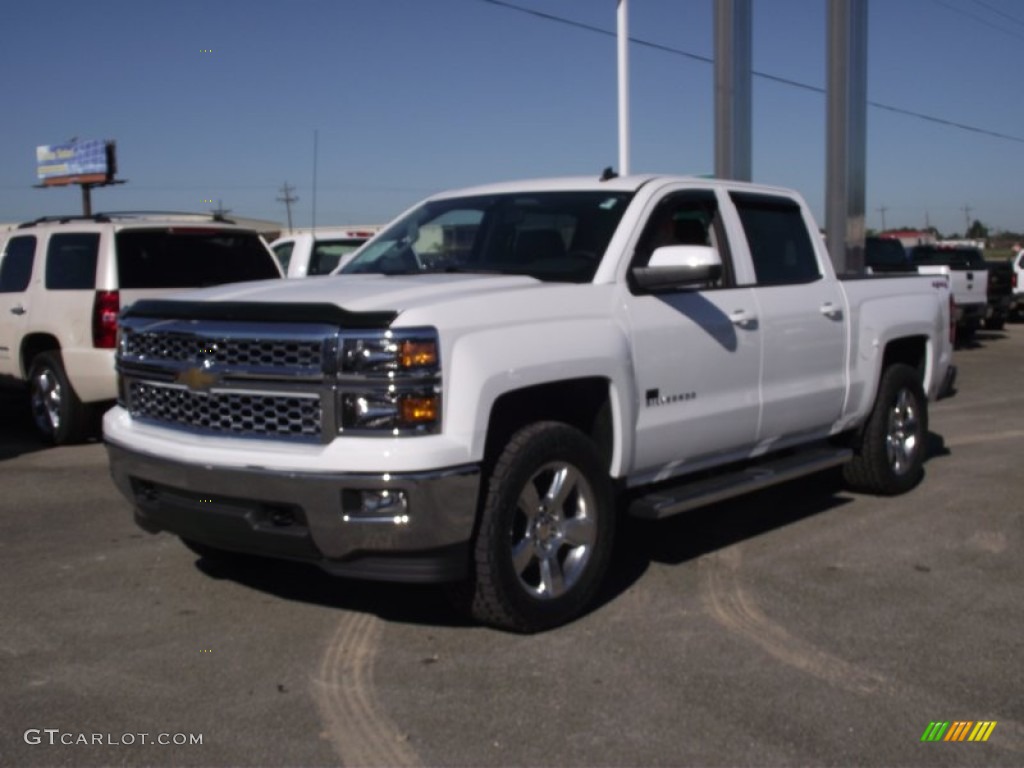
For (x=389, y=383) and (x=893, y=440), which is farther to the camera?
(x=893, y=440)

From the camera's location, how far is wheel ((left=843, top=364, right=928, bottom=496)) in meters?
7.54

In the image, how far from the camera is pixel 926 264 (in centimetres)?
2177

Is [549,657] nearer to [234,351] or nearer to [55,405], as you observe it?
[234,351]

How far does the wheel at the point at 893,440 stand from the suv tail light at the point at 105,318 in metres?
5.71

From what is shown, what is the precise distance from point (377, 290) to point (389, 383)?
29.2 inches

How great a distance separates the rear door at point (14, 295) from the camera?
10203mm

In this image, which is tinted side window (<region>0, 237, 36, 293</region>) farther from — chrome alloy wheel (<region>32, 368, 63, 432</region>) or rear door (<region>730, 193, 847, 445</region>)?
rear door (<region>730, 193, 847, 445</region>)

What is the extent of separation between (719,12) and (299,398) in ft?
46.2

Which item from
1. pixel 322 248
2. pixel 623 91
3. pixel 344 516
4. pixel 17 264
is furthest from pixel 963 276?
pixel 344 516

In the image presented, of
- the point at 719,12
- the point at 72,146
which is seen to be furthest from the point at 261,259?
the point at 72,146

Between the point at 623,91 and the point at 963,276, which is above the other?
the point at 623,91

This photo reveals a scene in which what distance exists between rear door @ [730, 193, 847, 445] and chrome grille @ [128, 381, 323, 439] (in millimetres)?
2752

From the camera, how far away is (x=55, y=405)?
1001 centimetres

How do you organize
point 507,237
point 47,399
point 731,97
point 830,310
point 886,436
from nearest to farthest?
point 507,237 → point 830,310 → point 886,436 → point 47,399 → point 731,97
